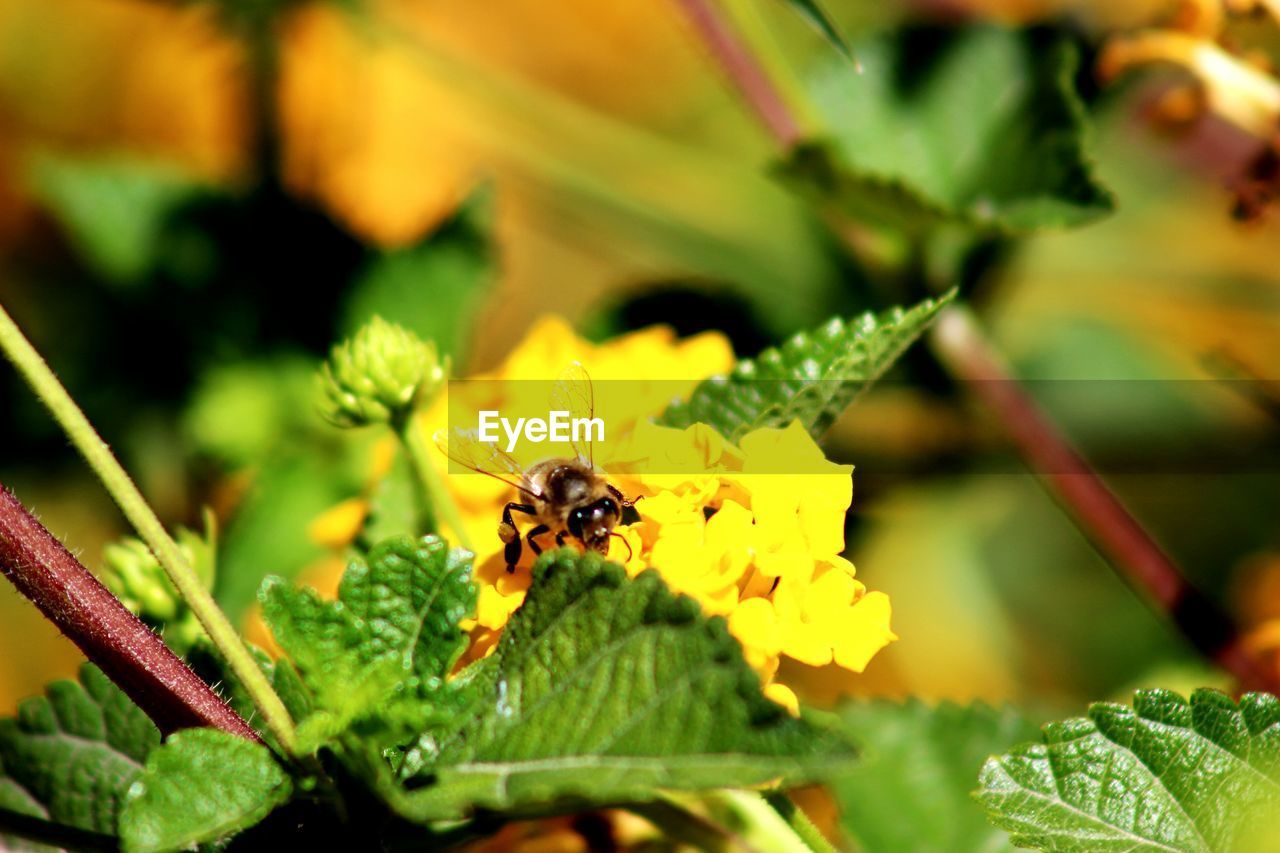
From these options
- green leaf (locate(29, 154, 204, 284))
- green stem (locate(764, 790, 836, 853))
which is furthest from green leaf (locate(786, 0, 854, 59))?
green leaf (locate(29, 154, 204, 284))

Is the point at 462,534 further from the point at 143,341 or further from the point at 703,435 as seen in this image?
the point at 143,341

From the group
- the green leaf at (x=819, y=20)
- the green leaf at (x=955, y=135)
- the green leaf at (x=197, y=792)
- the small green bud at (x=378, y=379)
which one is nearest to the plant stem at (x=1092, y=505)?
the green leaf at (x=955, y=135)

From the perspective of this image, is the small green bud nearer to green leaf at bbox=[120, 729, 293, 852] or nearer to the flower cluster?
→ the flower cluster

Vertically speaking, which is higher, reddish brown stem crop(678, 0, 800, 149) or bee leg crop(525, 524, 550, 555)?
reddish brown stem crop(678, 0, 800, 149)

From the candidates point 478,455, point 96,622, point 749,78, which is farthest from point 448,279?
point 96,622

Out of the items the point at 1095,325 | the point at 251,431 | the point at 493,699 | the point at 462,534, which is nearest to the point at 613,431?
the point at 462,534

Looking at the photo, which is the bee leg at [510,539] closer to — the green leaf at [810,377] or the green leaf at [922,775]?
the green leaf at [810,377]
